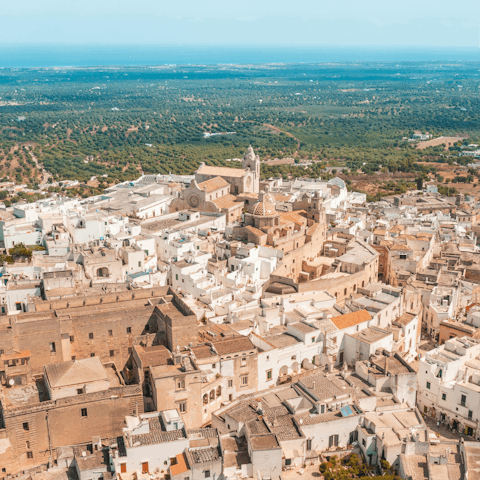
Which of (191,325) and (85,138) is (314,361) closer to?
(191,325)

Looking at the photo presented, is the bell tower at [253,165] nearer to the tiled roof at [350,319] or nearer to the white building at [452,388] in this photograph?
the tiled roof at [350,319]

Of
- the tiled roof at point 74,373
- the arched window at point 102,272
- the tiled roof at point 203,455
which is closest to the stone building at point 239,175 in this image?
the arched window at point 102,272

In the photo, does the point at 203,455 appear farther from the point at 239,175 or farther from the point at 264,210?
the point at 239,175

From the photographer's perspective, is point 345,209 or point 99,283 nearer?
point 99,283

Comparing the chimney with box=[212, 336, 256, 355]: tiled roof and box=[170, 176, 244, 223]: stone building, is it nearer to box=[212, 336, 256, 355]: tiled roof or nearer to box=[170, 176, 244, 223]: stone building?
box=[212, 336, 256, 355]: tiled roof

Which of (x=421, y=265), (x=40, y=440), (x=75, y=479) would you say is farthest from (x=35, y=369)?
(x=421, y=265)

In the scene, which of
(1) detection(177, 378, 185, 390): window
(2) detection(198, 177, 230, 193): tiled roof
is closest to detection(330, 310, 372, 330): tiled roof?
(1) detection(177, 378, 185, 390): window
